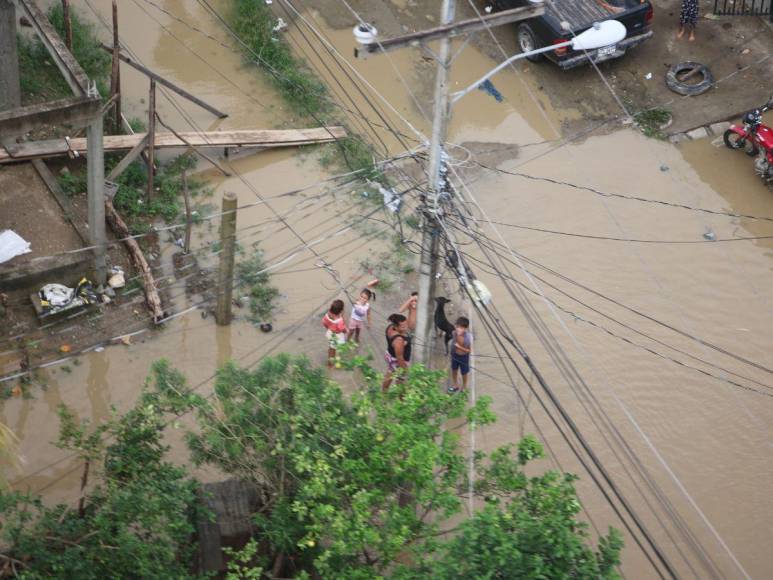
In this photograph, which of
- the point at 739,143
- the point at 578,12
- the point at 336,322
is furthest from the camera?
the point at 578,12

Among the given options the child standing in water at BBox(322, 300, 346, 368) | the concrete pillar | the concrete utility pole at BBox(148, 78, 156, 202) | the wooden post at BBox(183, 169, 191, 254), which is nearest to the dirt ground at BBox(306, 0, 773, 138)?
the concrete utility pole at BBox(148, 78, 156, 202)

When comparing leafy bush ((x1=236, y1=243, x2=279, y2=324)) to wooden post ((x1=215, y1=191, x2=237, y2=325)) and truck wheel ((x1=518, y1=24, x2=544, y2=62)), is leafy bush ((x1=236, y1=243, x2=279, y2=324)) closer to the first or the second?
wooden post ((x1=215, y1=191, x2=237, y2=325))

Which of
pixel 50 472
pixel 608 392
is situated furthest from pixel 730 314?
pixel 50 472

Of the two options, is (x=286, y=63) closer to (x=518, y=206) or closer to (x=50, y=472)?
(x=518, y=206)

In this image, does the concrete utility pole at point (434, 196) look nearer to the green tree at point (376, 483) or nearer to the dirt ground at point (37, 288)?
the green tree at point (376, 483)

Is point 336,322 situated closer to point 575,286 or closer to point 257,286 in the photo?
point 257,286

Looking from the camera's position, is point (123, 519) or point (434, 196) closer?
point (123, 519)

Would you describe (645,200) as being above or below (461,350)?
above

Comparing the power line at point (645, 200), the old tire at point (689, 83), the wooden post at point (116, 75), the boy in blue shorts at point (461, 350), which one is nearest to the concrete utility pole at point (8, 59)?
the wooden post at point (116, 75)

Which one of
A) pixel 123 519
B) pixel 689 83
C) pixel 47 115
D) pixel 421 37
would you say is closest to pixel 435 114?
pixel 421 37
